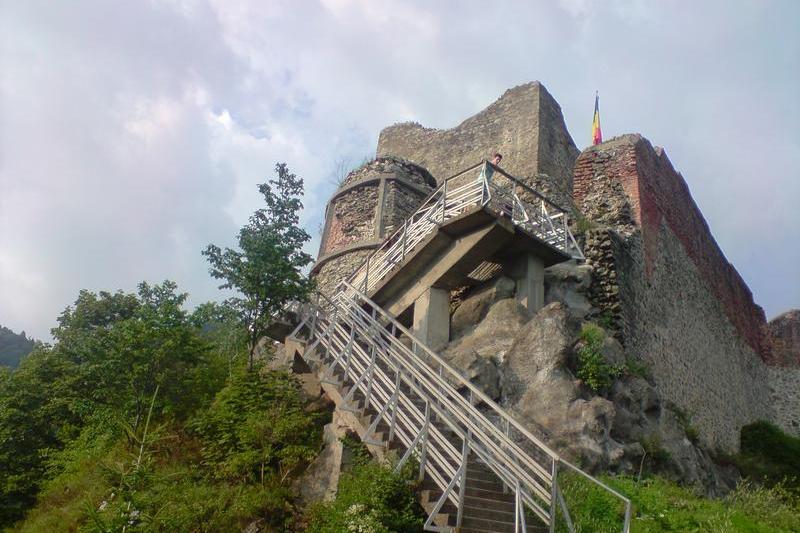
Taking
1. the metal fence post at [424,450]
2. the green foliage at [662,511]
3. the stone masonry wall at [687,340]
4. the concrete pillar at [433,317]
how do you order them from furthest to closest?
1. the stone masonry wall at [687,340]
2. the concrete pillar at [433,317]
3. the metal fence post at [424,450]
4. the green foliage at [662,511]

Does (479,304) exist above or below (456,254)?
below

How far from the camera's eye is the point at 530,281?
12.0 m

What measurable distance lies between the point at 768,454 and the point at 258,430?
49.2 feet

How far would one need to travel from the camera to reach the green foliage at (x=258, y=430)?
28.0ft

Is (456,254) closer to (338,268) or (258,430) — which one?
(258,430)

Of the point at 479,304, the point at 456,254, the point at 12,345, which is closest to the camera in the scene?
the point at 456,254

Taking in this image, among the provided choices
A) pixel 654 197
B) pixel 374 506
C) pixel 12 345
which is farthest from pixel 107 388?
pixel 12 345

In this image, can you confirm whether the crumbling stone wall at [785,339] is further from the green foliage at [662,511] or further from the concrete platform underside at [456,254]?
the green foliage at [662,511]

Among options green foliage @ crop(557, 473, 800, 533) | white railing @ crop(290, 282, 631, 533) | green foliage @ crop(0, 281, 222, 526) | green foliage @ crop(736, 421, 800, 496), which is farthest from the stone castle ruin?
green foliage @ crop(0, 281, 222, 526)

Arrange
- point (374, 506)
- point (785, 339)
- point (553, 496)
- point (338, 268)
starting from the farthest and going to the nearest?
point (785, 339) < point (338, 268) < point (374, 506) < point (553, 496)

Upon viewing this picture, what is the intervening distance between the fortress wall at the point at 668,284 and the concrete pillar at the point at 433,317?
3565 millimetres

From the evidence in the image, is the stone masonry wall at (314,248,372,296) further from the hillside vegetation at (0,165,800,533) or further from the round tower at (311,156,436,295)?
the hillside vegetation at (0,165,800,533)

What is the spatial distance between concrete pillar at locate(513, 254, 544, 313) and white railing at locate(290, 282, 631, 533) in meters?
2.29

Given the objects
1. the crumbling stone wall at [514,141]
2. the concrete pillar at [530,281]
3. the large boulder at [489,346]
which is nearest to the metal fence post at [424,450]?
the large boulder at [489,346]
